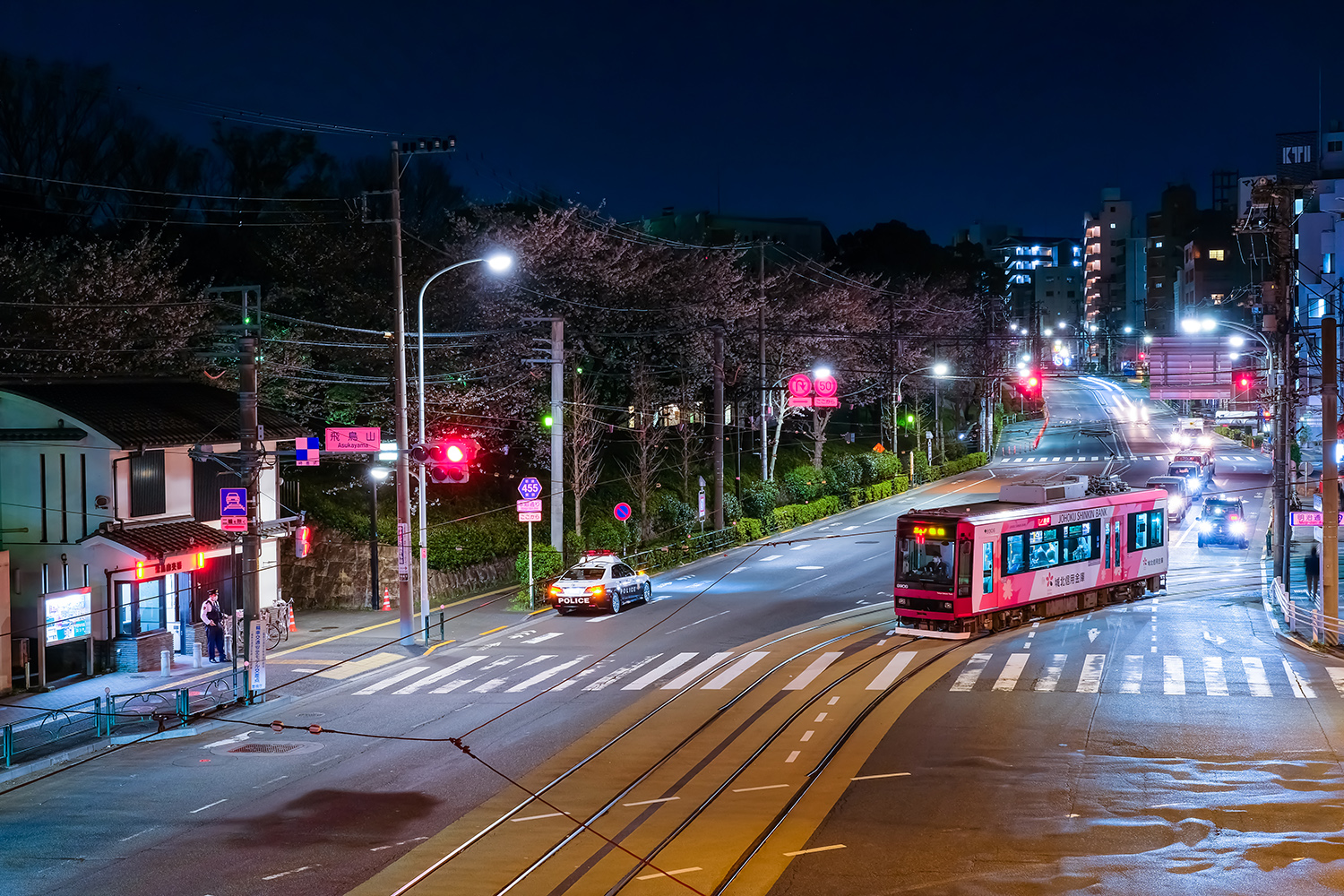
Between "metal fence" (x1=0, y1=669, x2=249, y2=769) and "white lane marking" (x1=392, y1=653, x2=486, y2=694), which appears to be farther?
"white lane marking" (x1=392, y1=653, x2=486, y2=694)

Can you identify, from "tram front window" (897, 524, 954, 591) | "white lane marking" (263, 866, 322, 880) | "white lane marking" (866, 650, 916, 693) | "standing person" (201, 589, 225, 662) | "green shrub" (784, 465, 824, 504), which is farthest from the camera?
"green shrub" (784, 465, 824, 504)

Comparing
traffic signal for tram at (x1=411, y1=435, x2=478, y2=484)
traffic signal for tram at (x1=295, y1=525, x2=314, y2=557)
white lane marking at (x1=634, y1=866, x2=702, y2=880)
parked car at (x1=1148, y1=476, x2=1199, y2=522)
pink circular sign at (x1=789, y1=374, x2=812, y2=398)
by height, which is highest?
pink circular sign at (x1=789, y1=374, x2=812, y2=398)

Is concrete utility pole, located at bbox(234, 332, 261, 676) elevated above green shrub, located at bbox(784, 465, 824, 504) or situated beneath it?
elevated above

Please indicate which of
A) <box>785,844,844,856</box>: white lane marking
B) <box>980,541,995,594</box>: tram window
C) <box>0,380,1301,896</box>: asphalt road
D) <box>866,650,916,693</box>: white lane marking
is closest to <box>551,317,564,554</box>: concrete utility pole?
<box>0,380,1301,896</box>: asphalt road

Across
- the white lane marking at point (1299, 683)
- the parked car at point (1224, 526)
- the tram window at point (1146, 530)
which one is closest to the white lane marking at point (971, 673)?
the white lane marking at point (1299, 683)

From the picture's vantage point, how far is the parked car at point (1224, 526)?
48688mm

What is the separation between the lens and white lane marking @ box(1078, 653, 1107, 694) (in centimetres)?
2311

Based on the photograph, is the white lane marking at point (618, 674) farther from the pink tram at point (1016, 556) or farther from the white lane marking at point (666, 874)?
the white lane marking at point (666, 874)

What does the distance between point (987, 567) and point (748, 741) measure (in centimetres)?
1132

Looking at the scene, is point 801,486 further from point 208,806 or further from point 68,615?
point 208,806

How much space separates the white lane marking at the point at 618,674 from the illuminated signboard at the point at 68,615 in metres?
10.9

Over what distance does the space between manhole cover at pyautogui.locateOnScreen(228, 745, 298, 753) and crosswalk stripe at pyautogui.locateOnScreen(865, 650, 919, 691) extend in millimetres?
10561

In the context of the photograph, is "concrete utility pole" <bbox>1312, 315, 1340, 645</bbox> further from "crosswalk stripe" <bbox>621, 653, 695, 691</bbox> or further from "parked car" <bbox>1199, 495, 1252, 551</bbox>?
"parked car" <bbox>1199, 495, 1252, 551</bbox>

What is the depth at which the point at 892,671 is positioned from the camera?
2494cm
